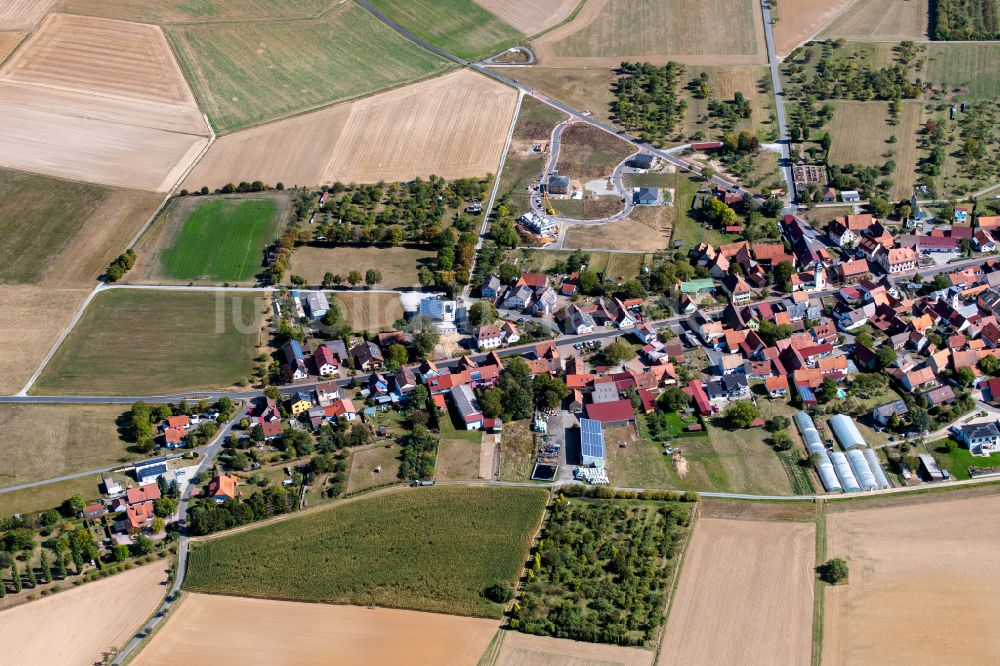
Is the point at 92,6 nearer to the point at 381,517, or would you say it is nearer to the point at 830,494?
the point at 381,517

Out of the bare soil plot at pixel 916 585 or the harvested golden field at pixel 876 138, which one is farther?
the harvested golden field at pixel 876 138

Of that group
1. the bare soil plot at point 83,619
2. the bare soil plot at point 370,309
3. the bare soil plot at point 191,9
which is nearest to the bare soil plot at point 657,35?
the bare soil plot at point 191,9

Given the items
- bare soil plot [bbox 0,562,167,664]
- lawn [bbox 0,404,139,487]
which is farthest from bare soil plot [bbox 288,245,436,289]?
bare soil plot [bbox 0,562,167,664]

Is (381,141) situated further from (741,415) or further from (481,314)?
(741,415)

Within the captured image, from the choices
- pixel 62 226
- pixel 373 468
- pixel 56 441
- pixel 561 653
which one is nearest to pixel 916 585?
pixel 561 653

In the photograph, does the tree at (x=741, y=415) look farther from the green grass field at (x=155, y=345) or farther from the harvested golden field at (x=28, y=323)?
the harvested golden field at (x=28, y=323)
